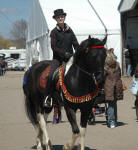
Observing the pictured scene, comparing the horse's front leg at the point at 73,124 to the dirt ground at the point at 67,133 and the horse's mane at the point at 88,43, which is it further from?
the dirt ground at the point at 67,133

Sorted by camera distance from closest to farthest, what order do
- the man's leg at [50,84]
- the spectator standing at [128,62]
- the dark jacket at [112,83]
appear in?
the man's leg at [50,84] < the dark jacket at [112,83] < the spectator standing at [128,62]

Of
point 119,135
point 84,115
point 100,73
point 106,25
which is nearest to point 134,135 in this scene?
point 119,135

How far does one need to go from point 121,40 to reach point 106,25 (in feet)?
4.97

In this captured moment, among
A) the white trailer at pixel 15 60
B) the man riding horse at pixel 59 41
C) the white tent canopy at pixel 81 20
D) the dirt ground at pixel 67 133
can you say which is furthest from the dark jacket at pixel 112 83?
the white trailer at pixel 15 60

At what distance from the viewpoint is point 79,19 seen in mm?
29688

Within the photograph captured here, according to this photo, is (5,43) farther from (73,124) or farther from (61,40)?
(73,124)

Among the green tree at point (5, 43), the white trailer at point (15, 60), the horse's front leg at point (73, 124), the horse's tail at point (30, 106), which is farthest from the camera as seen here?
the green tree at point (5, 43)

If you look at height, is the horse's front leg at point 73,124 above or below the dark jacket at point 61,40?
below

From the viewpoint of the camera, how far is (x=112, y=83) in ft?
36.5

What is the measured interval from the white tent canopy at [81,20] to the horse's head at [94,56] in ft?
68.3

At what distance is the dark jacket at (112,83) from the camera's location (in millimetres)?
11012

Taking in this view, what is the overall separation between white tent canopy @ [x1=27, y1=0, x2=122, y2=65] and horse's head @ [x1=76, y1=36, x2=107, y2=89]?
68.3 ft

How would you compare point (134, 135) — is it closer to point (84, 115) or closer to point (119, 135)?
point (119, 135)

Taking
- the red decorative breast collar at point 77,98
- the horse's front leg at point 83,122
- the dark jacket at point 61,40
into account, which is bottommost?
the horse's front leg at point 83,122
